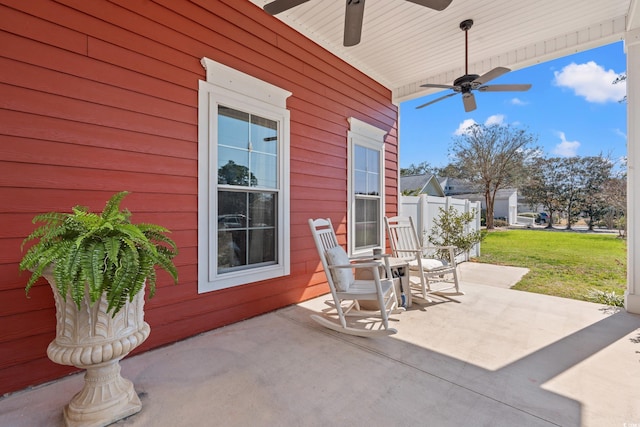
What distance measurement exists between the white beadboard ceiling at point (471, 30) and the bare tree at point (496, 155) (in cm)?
1205

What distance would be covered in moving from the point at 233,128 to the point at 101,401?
2189 millimetres

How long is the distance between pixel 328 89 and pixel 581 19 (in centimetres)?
289

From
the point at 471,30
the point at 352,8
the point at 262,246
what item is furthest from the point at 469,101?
the point at 262,246

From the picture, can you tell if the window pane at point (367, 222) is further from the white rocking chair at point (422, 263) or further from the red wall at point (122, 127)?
the red wall at point (122, 127)

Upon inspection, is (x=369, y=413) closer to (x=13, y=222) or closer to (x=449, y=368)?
(x=449, y=368)

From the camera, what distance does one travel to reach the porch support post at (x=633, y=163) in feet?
9.83

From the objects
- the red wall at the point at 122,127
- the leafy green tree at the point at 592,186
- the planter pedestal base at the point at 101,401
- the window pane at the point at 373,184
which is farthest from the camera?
Result: the leafy green tree at the point at 592,186

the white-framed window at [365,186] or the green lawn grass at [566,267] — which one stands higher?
the white-framed window at [365,186]

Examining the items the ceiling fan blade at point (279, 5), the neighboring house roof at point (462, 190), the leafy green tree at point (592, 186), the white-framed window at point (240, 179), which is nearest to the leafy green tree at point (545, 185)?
the neighboring house roof at point (462, 190)

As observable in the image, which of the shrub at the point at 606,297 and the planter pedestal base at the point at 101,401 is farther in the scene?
the shrub at the point at 606,297

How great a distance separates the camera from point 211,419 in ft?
4.79

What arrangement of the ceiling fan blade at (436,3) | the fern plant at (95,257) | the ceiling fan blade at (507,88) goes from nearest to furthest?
the fern plant at (95,257)
the ceiling fan blade at (436,3)
the ceiling fan blade at (507,88)

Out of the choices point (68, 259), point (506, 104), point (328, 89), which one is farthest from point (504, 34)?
point (506, 104)

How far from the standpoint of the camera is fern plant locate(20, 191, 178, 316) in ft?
4.13
